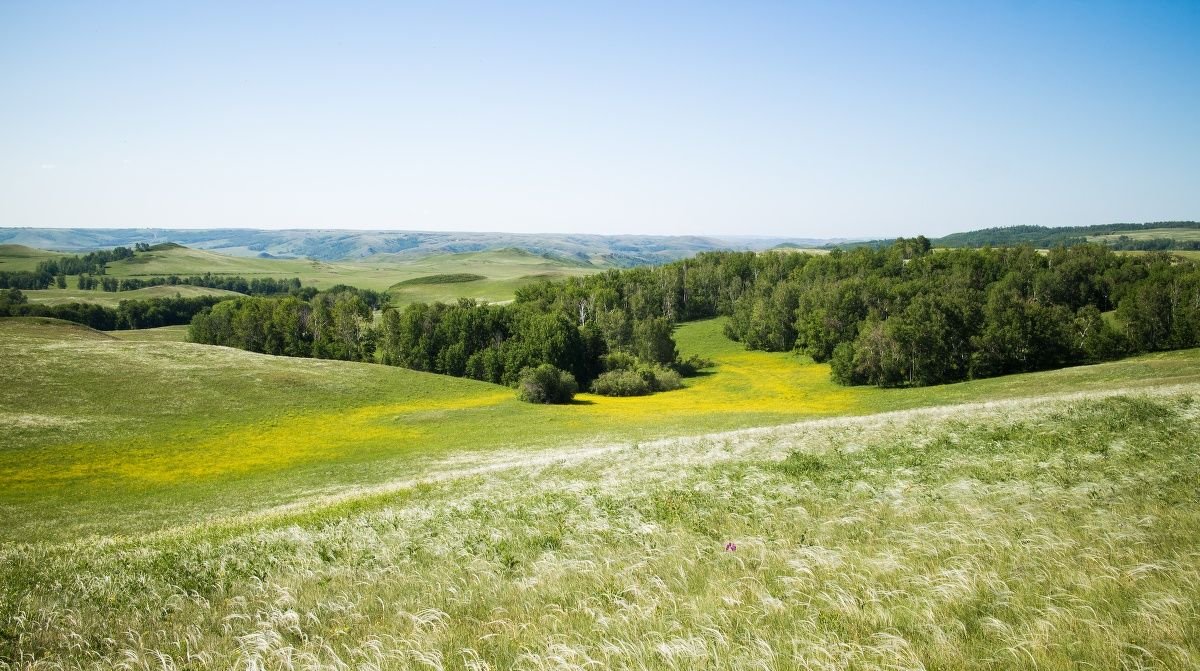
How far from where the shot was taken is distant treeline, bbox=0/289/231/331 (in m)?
109

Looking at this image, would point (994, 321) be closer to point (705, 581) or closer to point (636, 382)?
point (636, 382)

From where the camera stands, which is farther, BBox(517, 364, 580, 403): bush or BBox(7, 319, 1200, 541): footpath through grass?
BBox(517, 364, 580, 403): bush

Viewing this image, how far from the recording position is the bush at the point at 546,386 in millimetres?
68125

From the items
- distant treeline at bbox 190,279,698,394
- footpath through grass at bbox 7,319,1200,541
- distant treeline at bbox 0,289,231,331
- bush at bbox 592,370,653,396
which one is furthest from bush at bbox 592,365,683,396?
distant treeline at bbox 0,289,231,331

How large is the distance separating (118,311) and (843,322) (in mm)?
155575

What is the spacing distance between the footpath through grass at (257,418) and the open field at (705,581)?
62.4ft

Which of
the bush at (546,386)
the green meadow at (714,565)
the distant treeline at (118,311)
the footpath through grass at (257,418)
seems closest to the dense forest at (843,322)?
the bush at (546,386)

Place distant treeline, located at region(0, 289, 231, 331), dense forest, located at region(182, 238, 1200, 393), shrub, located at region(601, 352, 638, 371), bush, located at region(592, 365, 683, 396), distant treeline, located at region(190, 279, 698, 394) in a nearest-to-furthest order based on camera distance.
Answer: dense forest, located at region(182, 238, 1200, 393) < bush, located at region(592, 365, 683, 396) < distant treeline, located at region(190, 279, 698, 394) < shrub, located at region(601, 352, 638, 371) < distant treeline, located at region(0, 289, 231, 331)

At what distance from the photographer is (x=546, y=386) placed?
226 feet

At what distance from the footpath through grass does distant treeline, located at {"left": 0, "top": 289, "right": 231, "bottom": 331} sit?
138ft

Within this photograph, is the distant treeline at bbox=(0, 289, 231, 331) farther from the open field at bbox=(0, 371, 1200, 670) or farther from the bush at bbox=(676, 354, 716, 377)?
the open field at bbox=(0, 371, 1200, 670)

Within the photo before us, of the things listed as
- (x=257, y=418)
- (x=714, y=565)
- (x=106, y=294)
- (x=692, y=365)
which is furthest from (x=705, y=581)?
(x=106, y=294)

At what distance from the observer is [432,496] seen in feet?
63.1

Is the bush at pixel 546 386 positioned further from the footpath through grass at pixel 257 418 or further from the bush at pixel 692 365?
the bush at pixel 692 365
